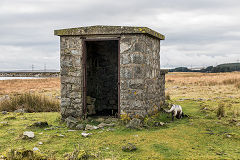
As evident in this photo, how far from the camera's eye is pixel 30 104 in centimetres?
Result: 1046

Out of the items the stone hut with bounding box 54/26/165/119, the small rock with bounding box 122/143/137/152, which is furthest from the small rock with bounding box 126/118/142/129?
the small rock with bounding box 122/143/137/152

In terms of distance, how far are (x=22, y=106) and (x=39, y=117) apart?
2144 mm

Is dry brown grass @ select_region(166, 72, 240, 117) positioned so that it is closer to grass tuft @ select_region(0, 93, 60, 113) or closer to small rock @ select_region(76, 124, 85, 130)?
small rock @ select_region(76, 124, 85, 130)

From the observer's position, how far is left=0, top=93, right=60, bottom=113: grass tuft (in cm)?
1035

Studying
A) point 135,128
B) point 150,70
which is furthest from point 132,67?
point 135,128

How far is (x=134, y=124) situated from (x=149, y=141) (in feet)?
4.12

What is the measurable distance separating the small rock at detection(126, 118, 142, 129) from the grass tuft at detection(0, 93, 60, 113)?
185 inches

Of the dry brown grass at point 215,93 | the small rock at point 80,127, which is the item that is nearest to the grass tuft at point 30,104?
the small rock at point 80,127

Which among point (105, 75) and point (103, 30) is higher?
point (103, 30)

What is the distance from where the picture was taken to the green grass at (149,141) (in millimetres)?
4776

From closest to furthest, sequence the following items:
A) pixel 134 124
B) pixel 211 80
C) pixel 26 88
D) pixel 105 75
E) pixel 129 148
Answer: pixel 129 148 → pixel 134 124 → pixel 105 75 → pixel 26 88 → pixel 211 80

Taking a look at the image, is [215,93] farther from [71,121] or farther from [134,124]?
[71,121]

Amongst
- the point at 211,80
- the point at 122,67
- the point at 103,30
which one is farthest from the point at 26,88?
the point at 122,67

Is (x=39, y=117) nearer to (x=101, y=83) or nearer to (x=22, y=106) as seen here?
(x=22, y=106)
